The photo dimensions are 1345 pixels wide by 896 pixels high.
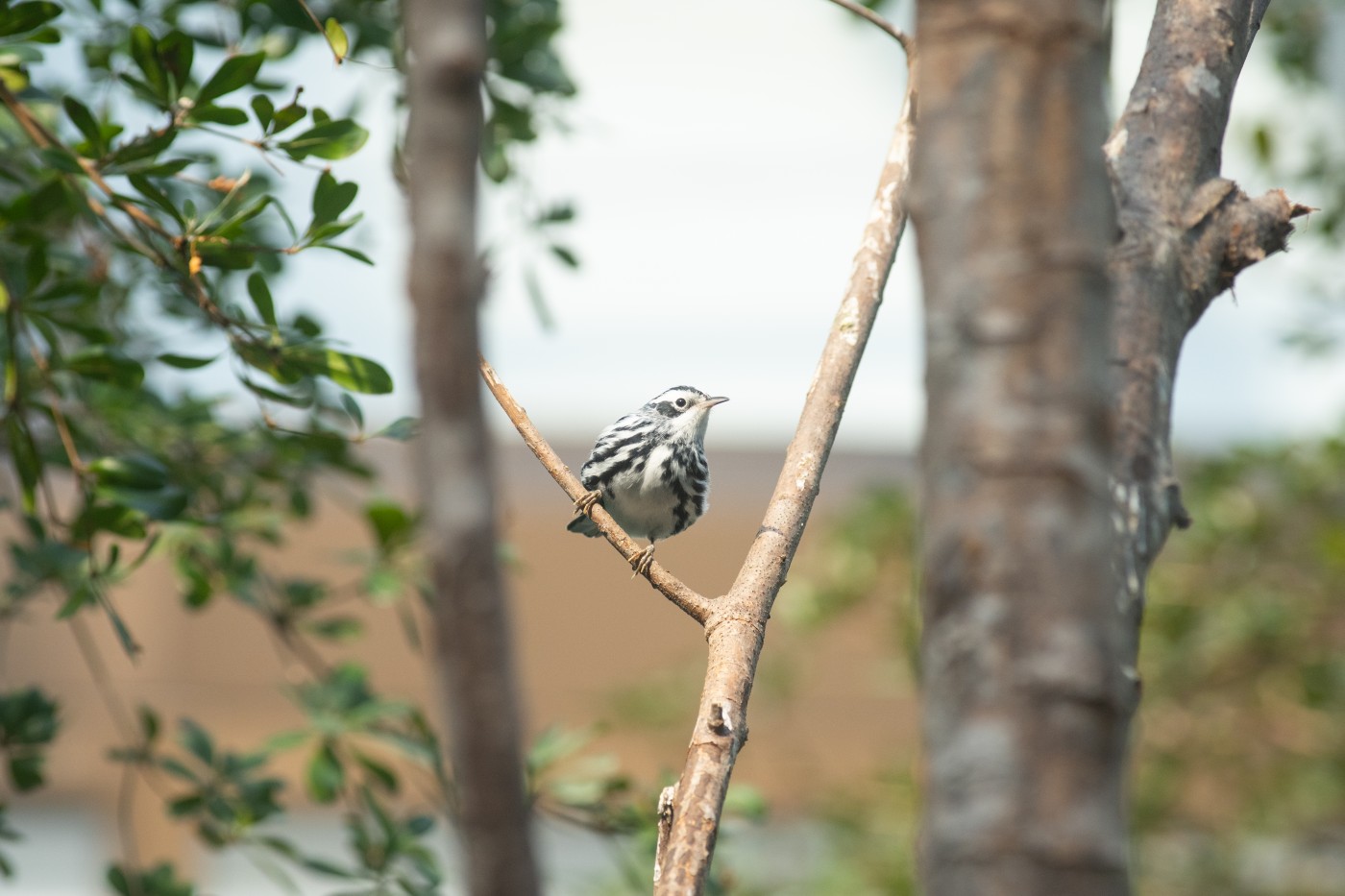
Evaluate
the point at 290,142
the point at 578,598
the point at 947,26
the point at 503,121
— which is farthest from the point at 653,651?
the point at 947,26

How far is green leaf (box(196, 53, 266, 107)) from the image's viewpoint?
8.37ft

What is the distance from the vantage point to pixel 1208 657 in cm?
636

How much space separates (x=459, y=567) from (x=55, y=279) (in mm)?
2578

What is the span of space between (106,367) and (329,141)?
0.70 metres

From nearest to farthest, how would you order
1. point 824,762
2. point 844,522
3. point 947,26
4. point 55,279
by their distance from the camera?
point 947,26, point 55,279, point 844,522, point 824,762

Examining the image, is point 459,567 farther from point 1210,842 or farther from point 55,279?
point 1210,842

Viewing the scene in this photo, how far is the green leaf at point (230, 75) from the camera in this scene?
255 cm

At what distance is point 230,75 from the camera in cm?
256

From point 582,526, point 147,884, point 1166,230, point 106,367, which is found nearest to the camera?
point 1166,230

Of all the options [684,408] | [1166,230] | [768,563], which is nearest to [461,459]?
[1166,230]

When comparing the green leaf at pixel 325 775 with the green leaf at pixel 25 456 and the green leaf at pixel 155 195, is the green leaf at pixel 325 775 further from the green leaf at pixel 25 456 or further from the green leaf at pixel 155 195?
the green leaf at pixel 155 195

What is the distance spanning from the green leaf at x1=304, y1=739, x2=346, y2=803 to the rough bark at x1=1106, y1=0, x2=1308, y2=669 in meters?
2.15

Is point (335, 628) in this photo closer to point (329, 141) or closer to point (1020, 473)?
point (329, 141)

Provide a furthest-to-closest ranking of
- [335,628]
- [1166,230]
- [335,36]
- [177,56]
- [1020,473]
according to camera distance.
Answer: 1. [335,628]
2. [177,56]
3. [335,36]
4. [1166,230]
5. [1020,473]
